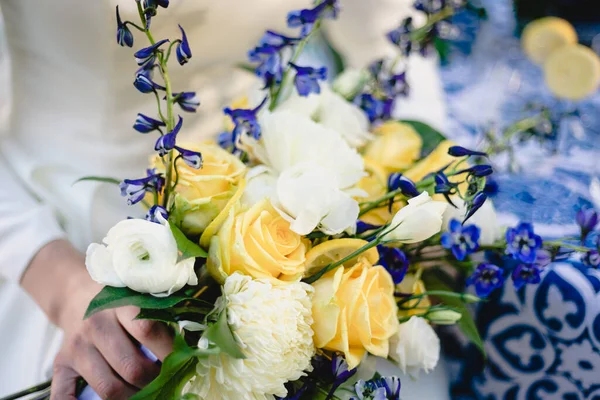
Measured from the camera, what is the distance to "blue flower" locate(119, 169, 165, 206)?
1.49 ft

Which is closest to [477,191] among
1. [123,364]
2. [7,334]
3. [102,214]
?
[123,364]

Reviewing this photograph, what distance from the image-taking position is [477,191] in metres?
0.46

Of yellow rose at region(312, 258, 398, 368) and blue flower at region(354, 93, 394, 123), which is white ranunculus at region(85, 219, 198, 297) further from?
blue flower at region(354, 93, 394, 123)

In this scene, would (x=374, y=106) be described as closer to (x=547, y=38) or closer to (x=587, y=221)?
(x=587, y=221)

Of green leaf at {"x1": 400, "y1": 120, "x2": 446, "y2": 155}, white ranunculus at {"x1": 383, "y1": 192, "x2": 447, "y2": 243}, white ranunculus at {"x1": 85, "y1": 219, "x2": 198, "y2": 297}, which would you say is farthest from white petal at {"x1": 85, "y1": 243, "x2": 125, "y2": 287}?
green leaf at {"x1": 400, "y1": 120, "x2": 446, "y2": 155}

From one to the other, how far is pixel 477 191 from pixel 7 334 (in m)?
0.68

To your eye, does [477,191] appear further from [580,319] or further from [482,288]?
[580,319]

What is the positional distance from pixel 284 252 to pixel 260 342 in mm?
81

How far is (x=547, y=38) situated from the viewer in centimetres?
111

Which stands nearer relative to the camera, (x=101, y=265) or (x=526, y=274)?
(x=101, y=265)

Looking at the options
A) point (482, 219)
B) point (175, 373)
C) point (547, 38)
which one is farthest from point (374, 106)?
point (547, 38)

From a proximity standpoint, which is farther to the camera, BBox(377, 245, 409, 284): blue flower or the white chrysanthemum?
BBox(377, 245, 409, 284): blue flower

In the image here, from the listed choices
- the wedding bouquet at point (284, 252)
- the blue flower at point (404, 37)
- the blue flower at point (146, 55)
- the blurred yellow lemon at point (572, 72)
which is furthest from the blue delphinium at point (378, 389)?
the blurred yellow lemon at point (572, 72)

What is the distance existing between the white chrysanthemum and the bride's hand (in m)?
0.07
